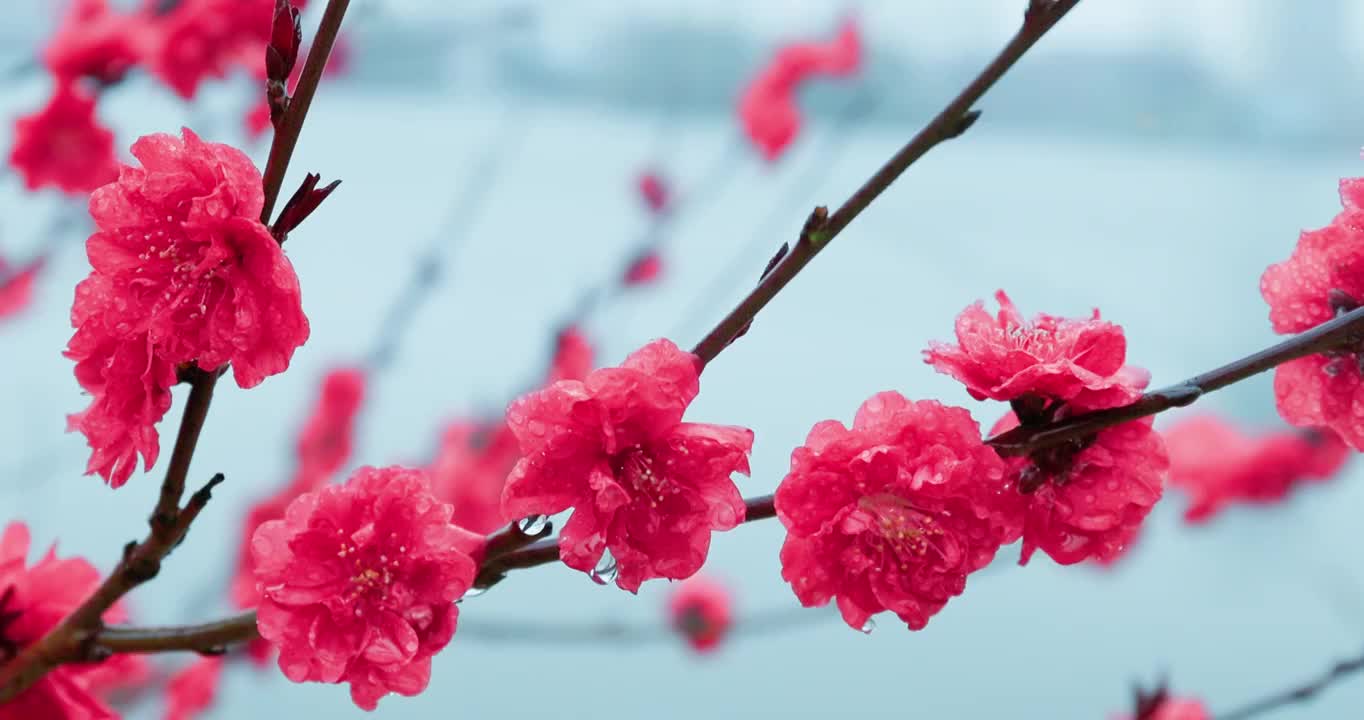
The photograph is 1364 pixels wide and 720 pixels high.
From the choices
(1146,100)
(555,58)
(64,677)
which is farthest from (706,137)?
(64,677)

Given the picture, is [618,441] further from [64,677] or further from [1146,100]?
[1146,100]

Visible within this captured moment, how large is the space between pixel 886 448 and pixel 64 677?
1.16 feet

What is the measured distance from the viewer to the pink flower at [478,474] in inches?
52.9

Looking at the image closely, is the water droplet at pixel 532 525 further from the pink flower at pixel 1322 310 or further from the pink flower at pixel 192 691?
the pink flower at pixel 192 691

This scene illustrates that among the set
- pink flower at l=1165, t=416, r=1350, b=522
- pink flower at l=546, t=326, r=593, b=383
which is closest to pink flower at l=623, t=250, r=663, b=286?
pink flower at l=546, t=326, r=593, b=383

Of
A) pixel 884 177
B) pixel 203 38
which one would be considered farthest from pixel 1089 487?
pixel 203 38

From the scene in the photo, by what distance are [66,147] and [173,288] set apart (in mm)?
697

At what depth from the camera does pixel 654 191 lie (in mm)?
1548

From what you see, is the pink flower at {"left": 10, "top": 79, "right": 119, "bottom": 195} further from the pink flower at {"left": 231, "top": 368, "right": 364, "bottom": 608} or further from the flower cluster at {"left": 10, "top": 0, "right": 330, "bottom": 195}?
the pink flower at {"left": 231, "top": 368, "right": 364, "bottom": 608}

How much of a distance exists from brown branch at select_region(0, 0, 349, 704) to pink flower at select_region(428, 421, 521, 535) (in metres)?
0.85

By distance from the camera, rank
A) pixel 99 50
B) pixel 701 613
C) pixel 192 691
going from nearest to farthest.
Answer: pixel 192 691 → pixel 99 50 → pixel 701 613

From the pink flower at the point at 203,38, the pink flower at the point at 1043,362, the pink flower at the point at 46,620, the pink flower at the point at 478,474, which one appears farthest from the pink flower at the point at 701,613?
the pink flower at the point at 1043,362

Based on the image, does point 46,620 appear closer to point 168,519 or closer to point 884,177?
point 168,519

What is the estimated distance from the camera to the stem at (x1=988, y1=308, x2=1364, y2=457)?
0.38 metres
